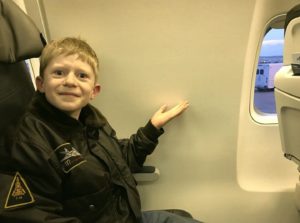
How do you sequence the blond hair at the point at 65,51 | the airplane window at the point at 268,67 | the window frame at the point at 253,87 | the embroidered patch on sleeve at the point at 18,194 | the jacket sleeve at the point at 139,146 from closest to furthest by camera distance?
the embroidered patch on sleeve at the point at 18,194 < the blond hair at the point at 65,51 < the jacket sleeve at the point at 139,146 < the window frame at the point at 253,87 < the airplane window at the point at 268,67

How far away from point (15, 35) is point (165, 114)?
0.80 m

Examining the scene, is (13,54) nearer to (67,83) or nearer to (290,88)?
(67,83)

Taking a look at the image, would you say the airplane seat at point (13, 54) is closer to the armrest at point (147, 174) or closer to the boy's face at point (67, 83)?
the boy's face at point (67, 83)

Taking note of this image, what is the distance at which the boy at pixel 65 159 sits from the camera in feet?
3.38

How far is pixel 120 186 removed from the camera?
1.33 metres

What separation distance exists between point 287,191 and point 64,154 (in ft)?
4.60

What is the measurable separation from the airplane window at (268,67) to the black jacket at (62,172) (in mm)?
925

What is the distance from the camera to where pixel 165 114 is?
1677mm

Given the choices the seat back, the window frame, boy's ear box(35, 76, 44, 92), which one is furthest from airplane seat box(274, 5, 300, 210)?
boy's ear box(35, 76, 44, 92)

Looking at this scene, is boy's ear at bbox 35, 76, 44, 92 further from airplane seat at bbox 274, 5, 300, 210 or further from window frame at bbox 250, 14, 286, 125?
window frame at bbox 250, 14, 286, 125

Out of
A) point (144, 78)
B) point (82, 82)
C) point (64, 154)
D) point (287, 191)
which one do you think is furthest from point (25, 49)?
point (287, 191)

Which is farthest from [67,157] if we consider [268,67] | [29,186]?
[268,67]

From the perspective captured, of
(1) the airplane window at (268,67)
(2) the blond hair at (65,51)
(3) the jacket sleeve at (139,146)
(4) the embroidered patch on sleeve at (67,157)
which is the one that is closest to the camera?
(4) the embroidered patch on sleeve at (67,157)

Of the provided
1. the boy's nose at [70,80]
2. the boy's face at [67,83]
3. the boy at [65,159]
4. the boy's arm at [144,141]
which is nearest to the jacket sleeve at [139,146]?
the boy's arm at [144,141]
